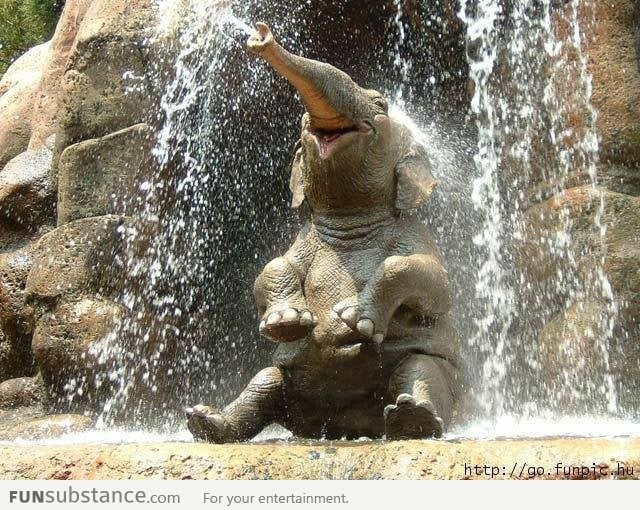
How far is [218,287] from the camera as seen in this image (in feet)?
20.4

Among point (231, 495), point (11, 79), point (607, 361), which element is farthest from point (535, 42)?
point (11, 79)

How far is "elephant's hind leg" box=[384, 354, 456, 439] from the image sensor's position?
3.69 meters

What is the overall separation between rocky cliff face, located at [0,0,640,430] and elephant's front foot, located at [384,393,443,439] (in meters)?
2.04

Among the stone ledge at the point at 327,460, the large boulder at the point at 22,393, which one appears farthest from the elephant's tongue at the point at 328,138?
the large boulder at the point at 22,393

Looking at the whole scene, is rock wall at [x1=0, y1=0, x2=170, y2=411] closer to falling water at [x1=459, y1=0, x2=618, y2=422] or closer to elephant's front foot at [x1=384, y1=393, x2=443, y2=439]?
falling water at [x1=459, y1=0, x2=618, y2=422]

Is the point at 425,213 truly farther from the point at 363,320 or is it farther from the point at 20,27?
the point at 20,27

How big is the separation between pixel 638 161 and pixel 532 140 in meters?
0.63

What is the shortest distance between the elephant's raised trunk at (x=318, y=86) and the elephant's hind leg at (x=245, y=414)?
3.69 feet

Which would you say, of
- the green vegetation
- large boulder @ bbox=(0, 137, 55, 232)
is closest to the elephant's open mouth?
large boulder @ bbox=(0, 137, 55, 232)

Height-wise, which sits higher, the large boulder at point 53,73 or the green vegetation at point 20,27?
the green vegetation at point 20,27

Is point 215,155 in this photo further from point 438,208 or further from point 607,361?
point 607,361

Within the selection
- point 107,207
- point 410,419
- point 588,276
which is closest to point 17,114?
point 107,207

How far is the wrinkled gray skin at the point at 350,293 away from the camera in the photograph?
412 centimetres

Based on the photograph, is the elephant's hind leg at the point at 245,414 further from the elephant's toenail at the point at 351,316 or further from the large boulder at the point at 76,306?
the large boulder at the point at 76,306
